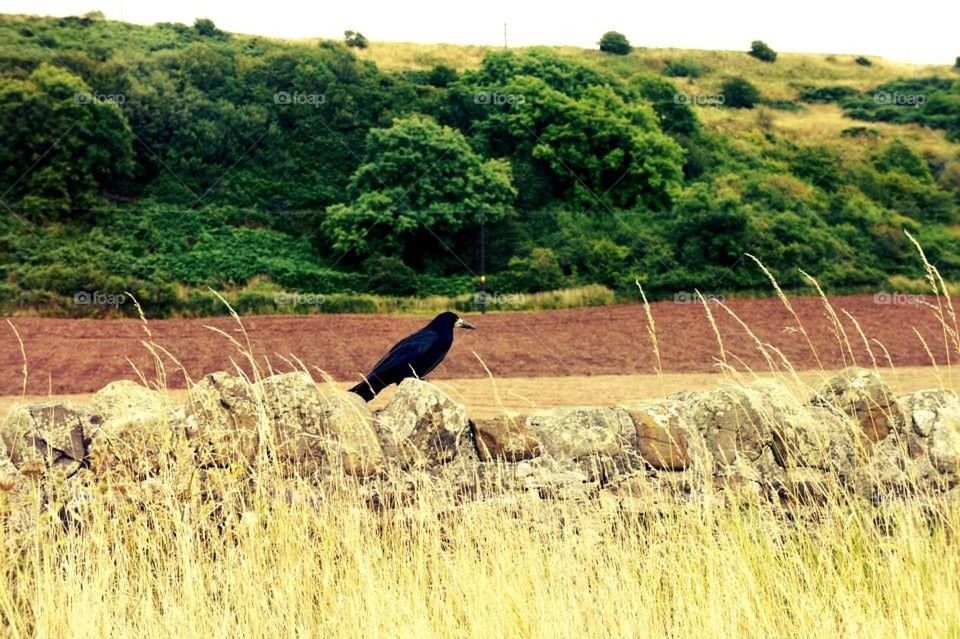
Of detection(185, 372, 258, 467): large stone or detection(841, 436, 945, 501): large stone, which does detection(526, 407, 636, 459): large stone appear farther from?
detection(185, 372, 258, 467): large stone

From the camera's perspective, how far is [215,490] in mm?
5996

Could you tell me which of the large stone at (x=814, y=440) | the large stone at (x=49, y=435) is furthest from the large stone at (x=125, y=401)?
the large stone at (x=814, y=440)

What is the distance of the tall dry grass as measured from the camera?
4.95 m

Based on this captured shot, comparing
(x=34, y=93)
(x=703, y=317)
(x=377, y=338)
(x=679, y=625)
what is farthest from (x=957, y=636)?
(x=34, y=93)

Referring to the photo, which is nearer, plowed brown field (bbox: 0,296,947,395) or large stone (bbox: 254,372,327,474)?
large stone (bbox: 254,372,327,474)

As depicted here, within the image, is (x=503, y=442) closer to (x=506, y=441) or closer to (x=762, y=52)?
(x=506, y=441)

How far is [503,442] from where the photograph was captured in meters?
6.31

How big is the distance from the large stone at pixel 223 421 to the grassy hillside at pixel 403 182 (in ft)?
71.7

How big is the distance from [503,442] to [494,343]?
16.9 meters

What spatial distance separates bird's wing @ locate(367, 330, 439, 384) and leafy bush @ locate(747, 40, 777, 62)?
6021 centimetres

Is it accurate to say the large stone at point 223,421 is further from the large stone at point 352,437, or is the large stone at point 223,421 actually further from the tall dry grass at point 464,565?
the large stone at point 352,437

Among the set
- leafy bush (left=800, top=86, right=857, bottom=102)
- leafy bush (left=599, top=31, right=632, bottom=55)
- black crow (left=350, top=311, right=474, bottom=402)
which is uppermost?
leafy bush (left=599, top=31, right=632, bottom=55)

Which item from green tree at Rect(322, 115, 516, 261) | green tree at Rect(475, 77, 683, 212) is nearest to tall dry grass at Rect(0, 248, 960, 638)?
green tree at Rect(322, 115, 516, 261)

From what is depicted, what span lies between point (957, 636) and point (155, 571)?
12.2ft
